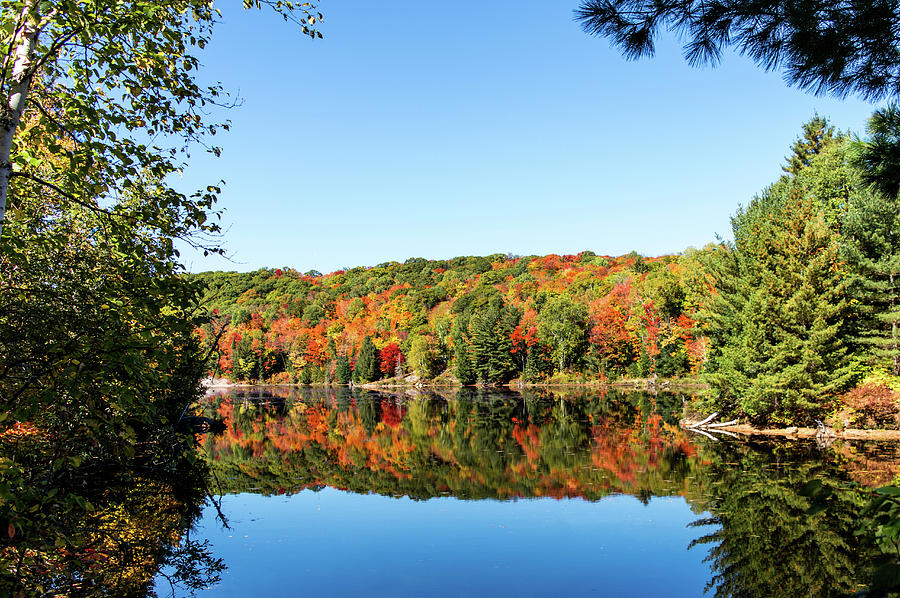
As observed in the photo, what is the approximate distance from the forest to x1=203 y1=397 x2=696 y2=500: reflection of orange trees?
4.12 m

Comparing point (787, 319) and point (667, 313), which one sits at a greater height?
point (667, 313)

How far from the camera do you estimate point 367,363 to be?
71.3m

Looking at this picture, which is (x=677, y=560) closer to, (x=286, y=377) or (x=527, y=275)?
(x=527, y=275)

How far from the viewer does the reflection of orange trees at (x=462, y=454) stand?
566 inches

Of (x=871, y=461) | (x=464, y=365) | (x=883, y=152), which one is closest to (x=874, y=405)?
(x=871, y=461)

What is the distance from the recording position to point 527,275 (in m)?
80.8

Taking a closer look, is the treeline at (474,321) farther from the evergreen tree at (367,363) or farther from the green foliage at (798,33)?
the green foliage at (798,33)

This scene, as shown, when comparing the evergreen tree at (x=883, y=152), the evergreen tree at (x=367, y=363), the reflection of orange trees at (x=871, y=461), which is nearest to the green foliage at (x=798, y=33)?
the evergreen tree at (x=883, y=152)

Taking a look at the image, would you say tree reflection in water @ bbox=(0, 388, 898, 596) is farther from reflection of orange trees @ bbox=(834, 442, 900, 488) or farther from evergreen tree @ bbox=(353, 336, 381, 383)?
evergreen tree @ bbox=(353, 336, 381, 383)

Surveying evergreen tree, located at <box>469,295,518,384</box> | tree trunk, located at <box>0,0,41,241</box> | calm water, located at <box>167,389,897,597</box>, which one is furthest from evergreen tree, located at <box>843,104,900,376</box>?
evergreen tree, located at <box>469,295,518,384</box>

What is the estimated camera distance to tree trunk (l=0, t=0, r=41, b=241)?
413 cm

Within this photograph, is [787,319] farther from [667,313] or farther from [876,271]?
[667,313]

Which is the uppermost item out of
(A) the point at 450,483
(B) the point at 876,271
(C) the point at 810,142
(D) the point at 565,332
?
(C) the point at 810,142

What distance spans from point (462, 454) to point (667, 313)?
124ft
